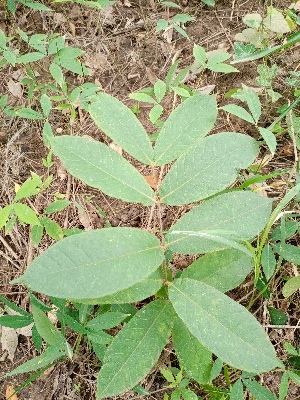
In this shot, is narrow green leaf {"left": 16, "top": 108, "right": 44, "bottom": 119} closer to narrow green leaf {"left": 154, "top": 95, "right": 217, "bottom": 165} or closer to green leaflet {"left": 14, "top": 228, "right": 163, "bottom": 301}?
narrow green leaf {"left": 154, "top": 95, "right": 217, "bottom": 165}

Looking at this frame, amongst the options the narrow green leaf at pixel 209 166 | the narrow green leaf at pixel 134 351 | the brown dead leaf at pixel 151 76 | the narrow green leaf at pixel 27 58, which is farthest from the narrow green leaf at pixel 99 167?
the brown dead leaf at pixel 151 76

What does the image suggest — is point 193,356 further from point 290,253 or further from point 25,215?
point 25,215

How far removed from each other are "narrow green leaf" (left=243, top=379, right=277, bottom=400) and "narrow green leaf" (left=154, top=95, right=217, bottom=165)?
930 millimetres

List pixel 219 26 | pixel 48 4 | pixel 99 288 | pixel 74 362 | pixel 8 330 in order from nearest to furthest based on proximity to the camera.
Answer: pixel 99 288 → pixel 74 362 → pixel 8 330 → pixel 219 26 → pixel 48 4

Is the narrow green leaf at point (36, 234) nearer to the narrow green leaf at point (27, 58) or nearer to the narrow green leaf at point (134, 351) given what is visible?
the narrow green leaf at point (134, 351)

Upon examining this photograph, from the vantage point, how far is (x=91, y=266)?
103 cm

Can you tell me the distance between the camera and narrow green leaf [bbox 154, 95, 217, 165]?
1313 mm

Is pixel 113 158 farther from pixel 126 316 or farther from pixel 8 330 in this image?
pixel 8 330

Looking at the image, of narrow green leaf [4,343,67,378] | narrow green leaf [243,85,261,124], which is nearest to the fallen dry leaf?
narrow green leaf [4,343,67,378]

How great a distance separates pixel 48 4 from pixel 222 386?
286 cm

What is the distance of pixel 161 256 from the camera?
1.15 meters

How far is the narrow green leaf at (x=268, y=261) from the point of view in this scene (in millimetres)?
1685

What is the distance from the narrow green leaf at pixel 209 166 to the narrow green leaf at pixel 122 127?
13 centimetres

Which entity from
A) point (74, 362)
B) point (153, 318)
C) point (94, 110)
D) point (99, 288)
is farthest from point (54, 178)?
point (99, 288)
